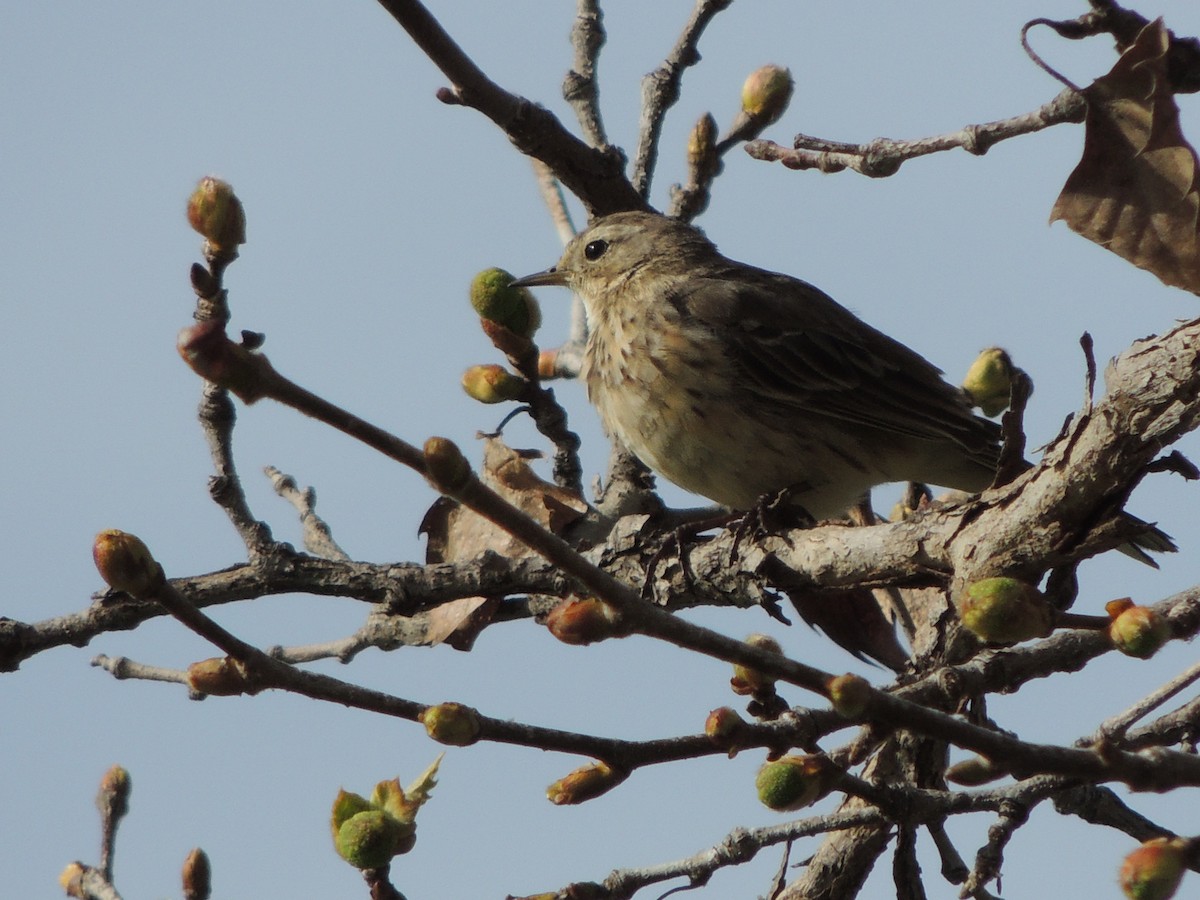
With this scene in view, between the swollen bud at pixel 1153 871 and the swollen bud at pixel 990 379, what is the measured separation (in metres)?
3.29

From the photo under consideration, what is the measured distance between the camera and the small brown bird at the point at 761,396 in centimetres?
637

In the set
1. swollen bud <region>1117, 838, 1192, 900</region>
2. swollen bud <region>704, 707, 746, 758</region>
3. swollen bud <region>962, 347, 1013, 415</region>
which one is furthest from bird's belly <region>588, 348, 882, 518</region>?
Result: swollen bud <region>1117, 838, 1192, 900</region>

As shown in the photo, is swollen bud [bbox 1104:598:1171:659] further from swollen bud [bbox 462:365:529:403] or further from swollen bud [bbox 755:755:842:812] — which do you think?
swollen bud [bbox 462:365:529:403]

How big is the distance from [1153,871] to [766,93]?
444 centimetres

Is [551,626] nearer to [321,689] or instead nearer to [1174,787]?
→ [321,689]

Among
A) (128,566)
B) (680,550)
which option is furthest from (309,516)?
(128,566)

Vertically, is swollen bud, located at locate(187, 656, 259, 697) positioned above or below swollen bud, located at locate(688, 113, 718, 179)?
below

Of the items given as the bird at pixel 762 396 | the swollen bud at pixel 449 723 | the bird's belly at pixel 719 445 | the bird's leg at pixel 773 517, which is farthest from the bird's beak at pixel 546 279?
the swollen bud at pixel 449 723

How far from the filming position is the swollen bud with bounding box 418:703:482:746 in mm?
2430

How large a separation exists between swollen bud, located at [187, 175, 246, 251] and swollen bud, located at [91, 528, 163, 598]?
1304 millimetres

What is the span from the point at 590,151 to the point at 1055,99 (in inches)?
88.2

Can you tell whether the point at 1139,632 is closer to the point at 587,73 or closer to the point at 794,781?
the point at 794,781

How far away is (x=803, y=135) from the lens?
453 cm

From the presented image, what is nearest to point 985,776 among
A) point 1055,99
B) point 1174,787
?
point 1174,787
